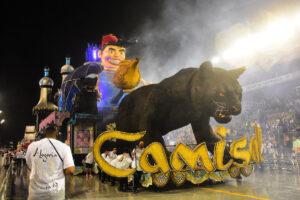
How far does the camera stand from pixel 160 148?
7.63 metres

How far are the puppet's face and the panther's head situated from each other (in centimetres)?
1184

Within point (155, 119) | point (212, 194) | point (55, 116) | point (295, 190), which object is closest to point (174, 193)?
point (212, 194)

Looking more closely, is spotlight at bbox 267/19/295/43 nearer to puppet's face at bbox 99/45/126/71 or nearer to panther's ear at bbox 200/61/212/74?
panther's ear at bbox 200/61/212/74

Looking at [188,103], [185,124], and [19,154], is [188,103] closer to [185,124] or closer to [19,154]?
[185,124]

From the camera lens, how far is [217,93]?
25.9 feet

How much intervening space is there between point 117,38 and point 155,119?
1297cm

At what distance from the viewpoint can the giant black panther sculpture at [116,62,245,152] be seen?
7901 mm

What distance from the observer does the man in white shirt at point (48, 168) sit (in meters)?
3.25

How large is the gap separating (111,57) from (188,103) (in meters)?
12.1

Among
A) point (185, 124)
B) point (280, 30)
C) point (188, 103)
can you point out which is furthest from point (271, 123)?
point (188, 103)

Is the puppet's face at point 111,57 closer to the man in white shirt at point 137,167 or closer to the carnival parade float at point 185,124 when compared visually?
the carnival parade float at point 185,124

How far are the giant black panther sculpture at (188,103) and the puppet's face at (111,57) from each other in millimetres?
9789

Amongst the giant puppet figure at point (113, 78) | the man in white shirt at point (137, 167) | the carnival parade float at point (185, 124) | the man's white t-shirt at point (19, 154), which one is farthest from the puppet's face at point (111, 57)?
the man in white shirt at point (137, 167)

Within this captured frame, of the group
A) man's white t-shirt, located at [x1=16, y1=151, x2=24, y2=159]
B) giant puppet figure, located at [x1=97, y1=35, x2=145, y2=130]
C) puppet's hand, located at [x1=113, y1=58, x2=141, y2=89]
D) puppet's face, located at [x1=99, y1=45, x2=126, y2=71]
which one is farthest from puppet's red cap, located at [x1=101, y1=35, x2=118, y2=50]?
man's white t-shirt, located at [x1=16, y1=151, x2=24, y2=159]
